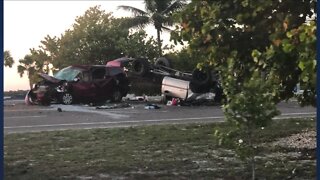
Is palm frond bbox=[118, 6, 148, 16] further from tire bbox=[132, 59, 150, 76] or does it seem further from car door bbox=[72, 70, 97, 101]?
car door bbox=[72, 70, 97, 101]

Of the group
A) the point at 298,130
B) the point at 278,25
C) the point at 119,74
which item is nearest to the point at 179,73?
the point at 119,74

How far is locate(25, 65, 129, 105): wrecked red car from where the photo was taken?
20938 mm

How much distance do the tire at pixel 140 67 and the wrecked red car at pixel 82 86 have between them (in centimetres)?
55

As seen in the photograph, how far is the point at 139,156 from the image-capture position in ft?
27.2

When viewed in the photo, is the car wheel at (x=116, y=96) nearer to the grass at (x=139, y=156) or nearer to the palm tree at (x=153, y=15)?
the grass at (x=139, y=156)

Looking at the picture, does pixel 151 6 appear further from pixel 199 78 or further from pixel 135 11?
pixel 199 78

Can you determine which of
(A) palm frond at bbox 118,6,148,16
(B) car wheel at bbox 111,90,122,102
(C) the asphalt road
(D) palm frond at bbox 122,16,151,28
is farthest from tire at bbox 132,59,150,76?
(D) palm frond at bbox 122,16,151,28

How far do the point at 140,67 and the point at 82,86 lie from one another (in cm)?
259

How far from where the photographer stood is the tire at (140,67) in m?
22.2

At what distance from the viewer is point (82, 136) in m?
10.9

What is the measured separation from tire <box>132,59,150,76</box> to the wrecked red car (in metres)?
0.55

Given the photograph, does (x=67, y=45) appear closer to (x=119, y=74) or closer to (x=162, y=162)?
(x=119, y=74)

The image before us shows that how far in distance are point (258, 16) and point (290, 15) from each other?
48 centimetres

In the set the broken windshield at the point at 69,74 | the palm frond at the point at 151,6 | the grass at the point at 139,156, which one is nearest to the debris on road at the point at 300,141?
the grass at the point at 139,156
